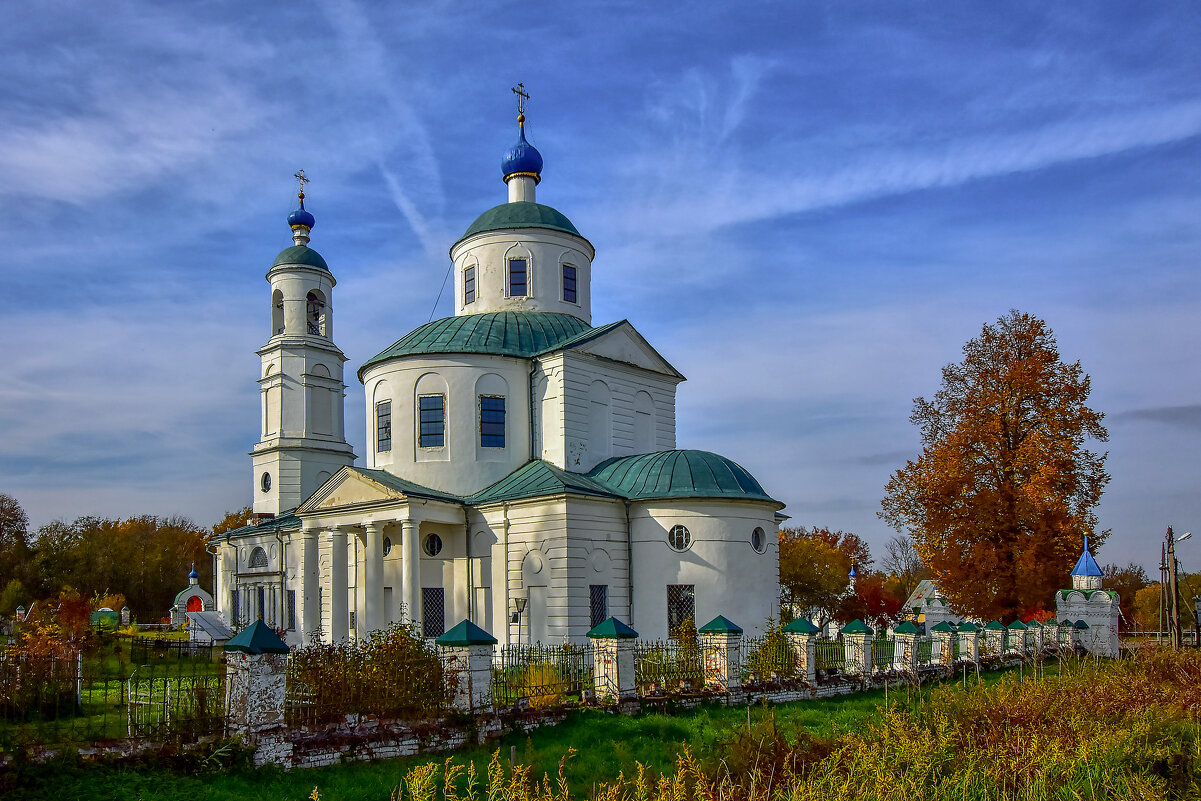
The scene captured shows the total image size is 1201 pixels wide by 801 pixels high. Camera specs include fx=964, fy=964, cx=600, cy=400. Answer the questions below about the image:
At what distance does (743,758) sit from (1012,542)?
1855 centimetres

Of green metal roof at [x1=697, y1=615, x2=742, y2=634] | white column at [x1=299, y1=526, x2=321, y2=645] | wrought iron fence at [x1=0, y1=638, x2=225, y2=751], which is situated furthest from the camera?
white column at [x1=299, y1=526, x2=321, y2=645]

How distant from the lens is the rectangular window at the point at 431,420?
25.2 metres

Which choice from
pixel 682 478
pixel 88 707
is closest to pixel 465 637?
pixel 88 707

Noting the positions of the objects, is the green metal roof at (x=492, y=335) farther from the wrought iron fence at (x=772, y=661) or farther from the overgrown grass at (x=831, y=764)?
the overgrown grass at (x=831, y=764)

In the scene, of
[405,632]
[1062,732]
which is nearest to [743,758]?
[1062,732]

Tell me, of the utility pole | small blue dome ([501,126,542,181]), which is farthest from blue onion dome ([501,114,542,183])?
the utility pole

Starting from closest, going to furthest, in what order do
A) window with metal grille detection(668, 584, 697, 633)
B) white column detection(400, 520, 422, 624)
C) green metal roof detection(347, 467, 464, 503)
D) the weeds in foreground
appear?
1. the weeds in foreground
2. window with metal grille detection(668, 584, 697, 633)
3. white column detection(400, 520, 422, 624)
4. green metal roof detection(347, 467, 464, 503)

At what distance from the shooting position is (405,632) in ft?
44.3

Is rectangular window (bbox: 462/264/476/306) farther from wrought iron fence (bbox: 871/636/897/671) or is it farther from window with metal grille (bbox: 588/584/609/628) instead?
wrought iron fence (bbox: 871/636/897/671)

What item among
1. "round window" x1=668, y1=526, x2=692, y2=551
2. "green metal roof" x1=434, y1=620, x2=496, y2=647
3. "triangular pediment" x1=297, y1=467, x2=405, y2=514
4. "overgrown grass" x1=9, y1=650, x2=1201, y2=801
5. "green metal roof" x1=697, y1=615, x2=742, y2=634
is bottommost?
"overgrown grass" x1=9, y1=650, x2=1201, y2=801

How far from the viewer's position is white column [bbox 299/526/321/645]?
86.0ft

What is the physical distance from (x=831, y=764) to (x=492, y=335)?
1942 cm

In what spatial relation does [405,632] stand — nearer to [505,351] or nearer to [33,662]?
[33,662]

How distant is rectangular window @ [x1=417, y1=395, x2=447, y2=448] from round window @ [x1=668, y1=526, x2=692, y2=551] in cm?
664
